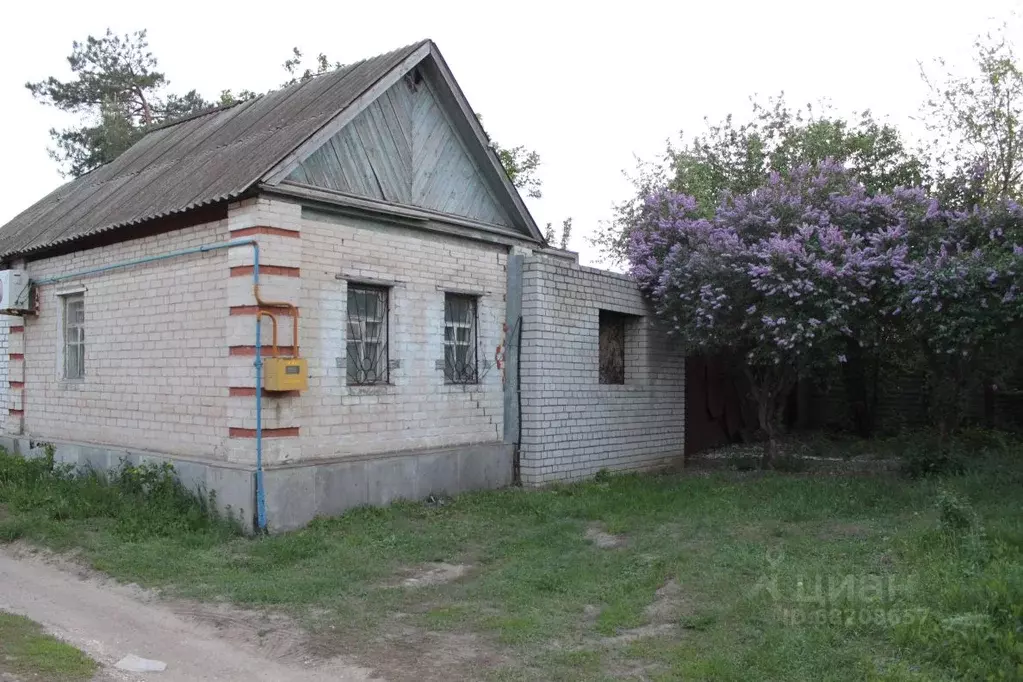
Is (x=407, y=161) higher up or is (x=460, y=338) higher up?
(x=407, y=161)

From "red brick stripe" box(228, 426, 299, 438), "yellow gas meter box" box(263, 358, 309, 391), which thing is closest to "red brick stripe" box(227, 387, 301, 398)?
"yellow gas meter box" box(263, 358, 309, 391)

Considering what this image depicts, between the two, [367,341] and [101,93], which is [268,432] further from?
[101,93]

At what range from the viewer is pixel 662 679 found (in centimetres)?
458

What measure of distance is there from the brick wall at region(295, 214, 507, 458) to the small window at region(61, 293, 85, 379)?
381cm

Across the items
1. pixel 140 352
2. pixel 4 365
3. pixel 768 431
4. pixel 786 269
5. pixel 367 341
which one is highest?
pixel 786 269

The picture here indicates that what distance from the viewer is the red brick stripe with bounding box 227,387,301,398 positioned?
7.98 metres

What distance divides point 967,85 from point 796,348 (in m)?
8.43

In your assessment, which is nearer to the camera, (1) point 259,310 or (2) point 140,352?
(1) point 259,310

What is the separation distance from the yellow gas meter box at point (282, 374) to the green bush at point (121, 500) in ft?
4.31

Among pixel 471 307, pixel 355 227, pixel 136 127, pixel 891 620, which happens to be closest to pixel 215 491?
pixel 355 227

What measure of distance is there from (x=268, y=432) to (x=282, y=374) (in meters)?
0.60

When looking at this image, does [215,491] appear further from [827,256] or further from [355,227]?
[827,256]

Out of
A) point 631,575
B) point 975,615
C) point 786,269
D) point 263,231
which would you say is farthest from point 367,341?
point 975,615

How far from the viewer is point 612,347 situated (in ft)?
40.2
